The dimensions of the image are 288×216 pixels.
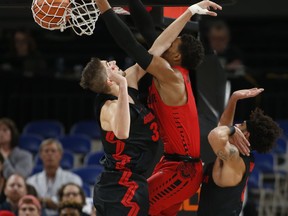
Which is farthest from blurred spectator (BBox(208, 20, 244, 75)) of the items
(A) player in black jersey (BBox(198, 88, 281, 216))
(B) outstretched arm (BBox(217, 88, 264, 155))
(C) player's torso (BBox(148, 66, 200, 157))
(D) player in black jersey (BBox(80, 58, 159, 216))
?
(D) player in black jersey (BBox(80, 58, 159, 216))

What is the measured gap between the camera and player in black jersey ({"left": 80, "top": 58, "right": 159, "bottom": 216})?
6895 mm

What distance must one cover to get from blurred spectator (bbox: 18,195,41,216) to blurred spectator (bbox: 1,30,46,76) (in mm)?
4122

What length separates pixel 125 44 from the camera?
22.6 feet

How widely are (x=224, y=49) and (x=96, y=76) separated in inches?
249

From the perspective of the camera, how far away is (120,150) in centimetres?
695

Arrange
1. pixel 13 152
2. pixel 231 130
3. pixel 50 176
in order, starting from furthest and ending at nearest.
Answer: pixel 13 152 → pixel 50 176 → pixel 231 130

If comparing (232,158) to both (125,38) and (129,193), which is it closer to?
(129,193)

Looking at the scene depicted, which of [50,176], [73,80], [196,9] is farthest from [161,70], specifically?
[73,80]

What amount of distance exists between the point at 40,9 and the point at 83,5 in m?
0.34

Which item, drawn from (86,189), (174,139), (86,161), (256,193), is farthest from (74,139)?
(174,139)

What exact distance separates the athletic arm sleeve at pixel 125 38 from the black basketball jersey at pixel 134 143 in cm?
31

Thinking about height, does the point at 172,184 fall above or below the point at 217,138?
below

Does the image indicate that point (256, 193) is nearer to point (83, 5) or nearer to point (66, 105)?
point (66, 105)

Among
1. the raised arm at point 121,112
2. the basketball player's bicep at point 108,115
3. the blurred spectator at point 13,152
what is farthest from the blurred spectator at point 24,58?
the raised arm at point 121,112
